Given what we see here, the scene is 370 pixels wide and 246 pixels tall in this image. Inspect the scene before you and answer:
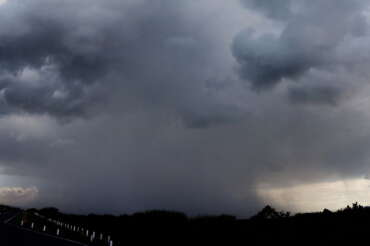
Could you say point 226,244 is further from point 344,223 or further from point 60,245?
point 60,245

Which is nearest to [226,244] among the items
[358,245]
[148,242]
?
[148,242]

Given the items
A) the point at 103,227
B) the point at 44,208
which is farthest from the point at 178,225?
the point at 44,208

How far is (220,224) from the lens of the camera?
135 ft

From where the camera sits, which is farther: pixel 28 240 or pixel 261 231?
pixel 28 240

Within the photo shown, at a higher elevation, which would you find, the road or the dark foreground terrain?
the dark foreground terrain

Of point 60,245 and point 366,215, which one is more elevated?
point 366,215

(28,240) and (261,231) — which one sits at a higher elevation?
(261,231)

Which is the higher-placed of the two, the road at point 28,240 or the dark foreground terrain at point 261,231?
the dark foreground terrain at point 261,231

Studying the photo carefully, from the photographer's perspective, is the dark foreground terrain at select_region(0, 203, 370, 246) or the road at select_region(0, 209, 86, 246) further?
the road at select_region(0, 209, 86, 246)

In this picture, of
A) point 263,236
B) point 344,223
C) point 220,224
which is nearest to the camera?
point 344,223

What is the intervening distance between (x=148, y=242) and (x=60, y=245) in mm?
8836

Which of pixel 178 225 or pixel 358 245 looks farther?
pixel 178 225

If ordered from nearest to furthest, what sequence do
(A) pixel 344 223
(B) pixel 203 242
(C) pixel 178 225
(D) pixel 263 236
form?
(A) pixel 344 223
(D) pixel 263 236
(B) pixel 203 242
(C) pixel 178 225

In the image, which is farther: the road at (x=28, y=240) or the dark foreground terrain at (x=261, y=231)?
the road at (x=28, y=240)
